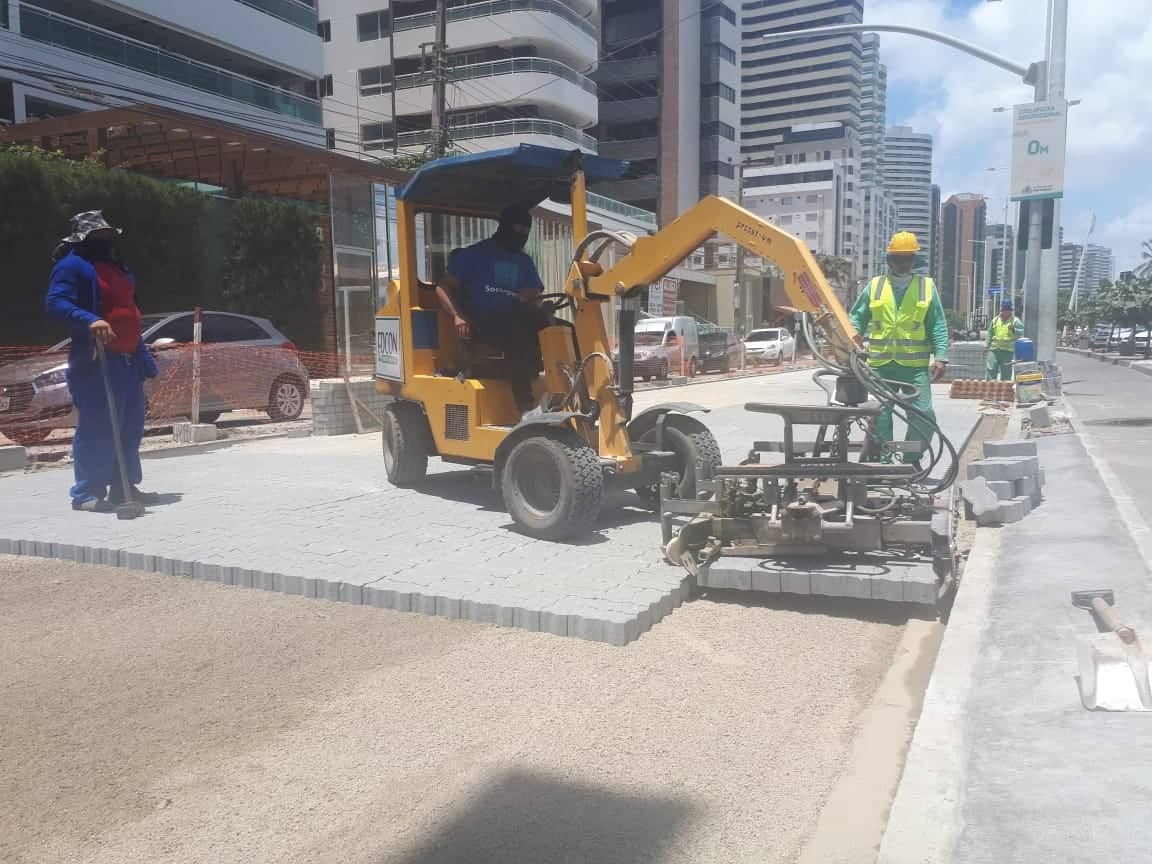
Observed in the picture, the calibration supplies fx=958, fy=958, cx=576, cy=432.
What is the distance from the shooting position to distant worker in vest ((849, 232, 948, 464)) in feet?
23.5

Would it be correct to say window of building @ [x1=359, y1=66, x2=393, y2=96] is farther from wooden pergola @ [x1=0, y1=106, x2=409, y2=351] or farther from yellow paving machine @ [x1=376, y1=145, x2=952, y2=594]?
yellow paving machine @ [x1=376, y1=145, x2=952, y2=594]

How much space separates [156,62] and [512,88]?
2420 cm

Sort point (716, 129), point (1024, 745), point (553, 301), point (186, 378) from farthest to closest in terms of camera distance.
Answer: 1. point (716, 129)
2. point (186, 378)
3. point (553, 301)
4. point (1024, 745)

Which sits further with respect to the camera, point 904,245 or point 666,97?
point 666,97

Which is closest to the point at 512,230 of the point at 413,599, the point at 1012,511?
the point at 413,599

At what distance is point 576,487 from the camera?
5871 millimetres

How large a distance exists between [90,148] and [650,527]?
17.1 m

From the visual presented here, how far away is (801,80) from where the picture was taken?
465ft

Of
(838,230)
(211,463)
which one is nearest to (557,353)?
(211,463)

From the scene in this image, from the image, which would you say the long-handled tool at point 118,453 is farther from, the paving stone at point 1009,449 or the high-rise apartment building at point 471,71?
the high-rise apartment building at point 471,71

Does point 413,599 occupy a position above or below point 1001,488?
below

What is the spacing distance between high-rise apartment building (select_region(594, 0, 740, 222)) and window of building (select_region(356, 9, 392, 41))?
1893cm

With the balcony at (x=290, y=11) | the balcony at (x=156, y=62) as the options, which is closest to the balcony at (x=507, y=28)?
the balcony at (x=290, y=11)

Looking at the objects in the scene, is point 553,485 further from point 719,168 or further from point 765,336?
point 719,168
